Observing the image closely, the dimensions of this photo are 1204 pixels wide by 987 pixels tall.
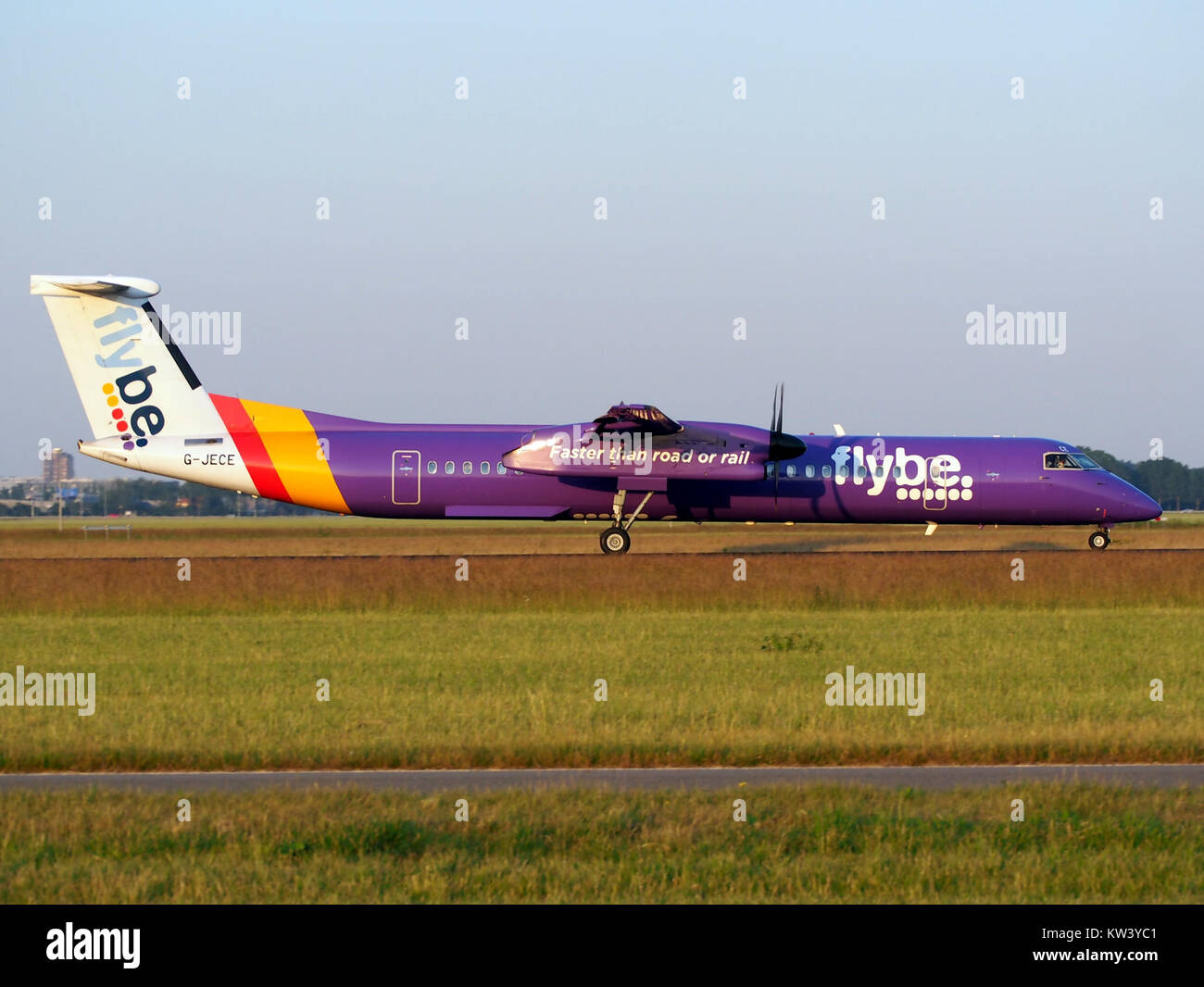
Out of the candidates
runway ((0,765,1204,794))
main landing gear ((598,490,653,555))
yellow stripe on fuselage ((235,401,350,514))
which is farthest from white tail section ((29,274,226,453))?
runway ((0,765,1204,794))

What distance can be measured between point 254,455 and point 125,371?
4596mm

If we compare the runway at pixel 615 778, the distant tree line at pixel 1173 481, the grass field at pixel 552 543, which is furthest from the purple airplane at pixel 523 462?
the distant tree line at pixel 1173 481

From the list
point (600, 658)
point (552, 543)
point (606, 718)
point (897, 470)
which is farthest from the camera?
point (552, 543)

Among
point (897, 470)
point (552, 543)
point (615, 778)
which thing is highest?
point (897, 470)

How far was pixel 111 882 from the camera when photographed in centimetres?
866

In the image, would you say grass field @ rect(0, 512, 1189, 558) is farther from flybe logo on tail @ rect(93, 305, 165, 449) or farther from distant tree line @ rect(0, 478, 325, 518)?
distant tree line @ rect(0, 478, 325, 518)

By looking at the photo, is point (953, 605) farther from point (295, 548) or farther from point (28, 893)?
point (295, 548)

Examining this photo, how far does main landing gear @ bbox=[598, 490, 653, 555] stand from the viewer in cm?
3384

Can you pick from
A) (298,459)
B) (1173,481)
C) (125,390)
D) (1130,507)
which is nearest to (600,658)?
(298,459)

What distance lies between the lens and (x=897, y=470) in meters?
35.1

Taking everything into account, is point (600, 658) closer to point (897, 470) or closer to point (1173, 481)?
point (897, 470)

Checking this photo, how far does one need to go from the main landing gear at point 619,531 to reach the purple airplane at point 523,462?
0.06 meters

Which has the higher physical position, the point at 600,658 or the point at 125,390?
the point at 125,390
